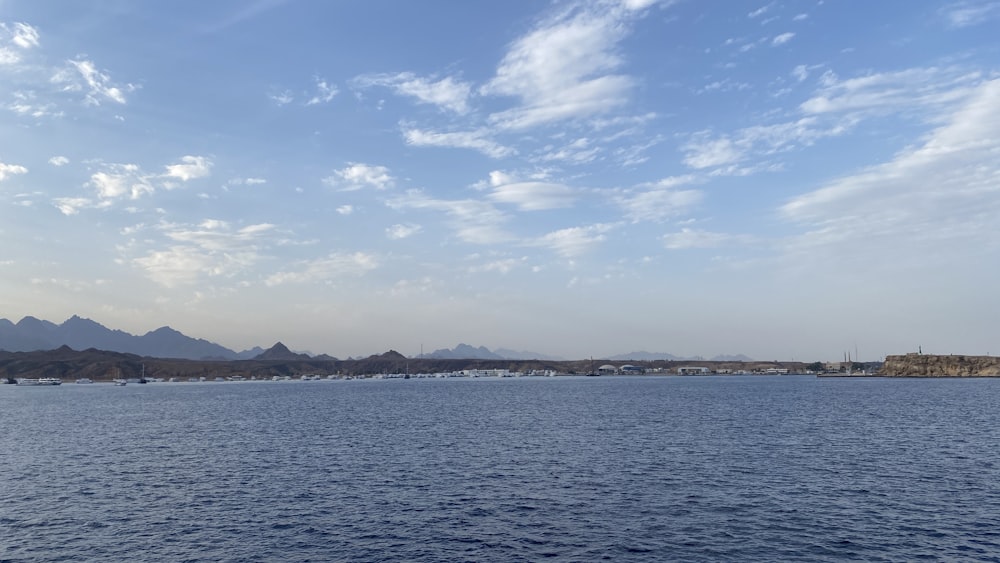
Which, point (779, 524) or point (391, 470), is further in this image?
point (391, 470)

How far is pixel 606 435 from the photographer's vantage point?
11194 cm

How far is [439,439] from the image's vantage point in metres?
110

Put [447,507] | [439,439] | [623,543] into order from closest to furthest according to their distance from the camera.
A: [623,543] → [447,507] → [439,439]

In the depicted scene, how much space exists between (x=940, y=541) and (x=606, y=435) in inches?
2570

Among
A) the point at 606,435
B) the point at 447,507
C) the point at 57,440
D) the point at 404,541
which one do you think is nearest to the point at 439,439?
the point at 606,435

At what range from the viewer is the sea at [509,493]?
48.3m

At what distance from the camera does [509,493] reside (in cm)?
6588

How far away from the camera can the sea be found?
48.3 metres

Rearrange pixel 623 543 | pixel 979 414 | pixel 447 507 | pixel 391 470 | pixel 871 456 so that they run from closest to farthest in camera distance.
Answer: pixel 623 543
pixel 447 507
pixel 391 470
pixel 871 456
pixel 979 414

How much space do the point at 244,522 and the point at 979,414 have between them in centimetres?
16479

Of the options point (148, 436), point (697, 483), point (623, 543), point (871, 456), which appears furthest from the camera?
point (148, 436)

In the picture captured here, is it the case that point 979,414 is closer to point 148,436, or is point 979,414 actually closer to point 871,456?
point 871,456

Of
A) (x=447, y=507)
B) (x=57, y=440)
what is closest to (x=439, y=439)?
(x=447, y=507)

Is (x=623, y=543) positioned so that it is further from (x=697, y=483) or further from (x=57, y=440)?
(x=57, y=440)
